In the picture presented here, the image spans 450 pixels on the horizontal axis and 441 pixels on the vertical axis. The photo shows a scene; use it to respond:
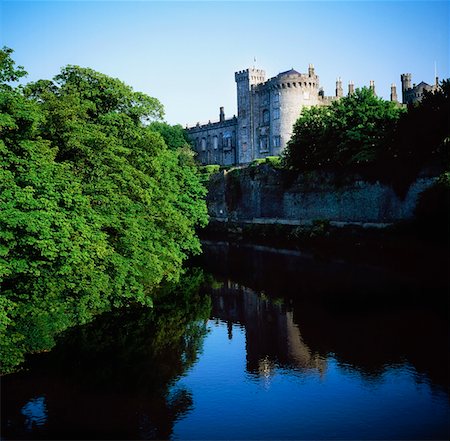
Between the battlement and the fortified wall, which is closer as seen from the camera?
the fortified wall

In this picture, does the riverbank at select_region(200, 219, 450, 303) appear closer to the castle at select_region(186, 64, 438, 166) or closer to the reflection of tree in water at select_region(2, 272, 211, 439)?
the reflection of tree in water at select_region(2, 272, 211, 439)

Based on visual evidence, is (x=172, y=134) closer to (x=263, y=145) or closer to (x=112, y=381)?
(x=263, y=145)

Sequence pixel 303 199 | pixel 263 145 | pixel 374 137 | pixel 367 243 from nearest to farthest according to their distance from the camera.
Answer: pixel 367 243 < pixel 374 137 < pixel 303 199 < pixel 263 145

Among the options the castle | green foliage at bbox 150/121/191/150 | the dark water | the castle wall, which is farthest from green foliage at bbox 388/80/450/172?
the castle wall

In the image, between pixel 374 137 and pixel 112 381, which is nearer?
pixel 112 381

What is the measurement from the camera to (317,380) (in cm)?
1263

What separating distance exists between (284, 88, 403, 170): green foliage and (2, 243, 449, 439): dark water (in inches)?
621

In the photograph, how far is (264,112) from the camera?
62781 mm

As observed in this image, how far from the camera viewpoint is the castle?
194 feet

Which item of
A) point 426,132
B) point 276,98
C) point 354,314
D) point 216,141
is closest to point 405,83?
point 276,98

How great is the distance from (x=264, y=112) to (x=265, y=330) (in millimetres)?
48676

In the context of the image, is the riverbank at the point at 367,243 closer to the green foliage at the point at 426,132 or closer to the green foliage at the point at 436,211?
the green foliage at the point at 436,211

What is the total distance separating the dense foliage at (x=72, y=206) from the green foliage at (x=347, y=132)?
19348mm

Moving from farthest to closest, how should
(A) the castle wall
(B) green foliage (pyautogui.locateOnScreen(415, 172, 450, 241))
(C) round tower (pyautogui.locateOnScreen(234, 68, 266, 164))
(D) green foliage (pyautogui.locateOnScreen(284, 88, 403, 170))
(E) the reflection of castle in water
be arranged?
(A) the castle wall
(C) round tower (pyautogui.locateOnScreen(234, 68, 266, 164))
(D) green foliage (pyautogui.locateOnScreen(284, 88, 403, 170))
(B) green foliage (pyautogui.locateOnScreen(415, 172, 450, 241))
(E) the reflection of castle in water
